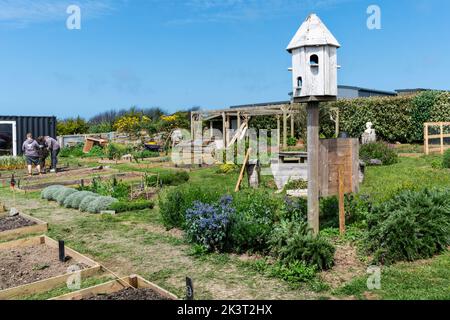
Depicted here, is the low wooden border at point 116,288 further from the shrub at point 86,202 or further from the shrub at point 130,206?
the shrub at point 86,202

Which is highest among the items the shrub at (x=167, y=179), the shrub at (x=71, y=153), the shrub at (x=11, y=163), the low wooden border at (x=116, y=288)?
the shrub at (x=71, y=153)

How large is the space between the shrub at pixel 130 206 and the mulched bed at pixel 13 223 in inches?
65.0

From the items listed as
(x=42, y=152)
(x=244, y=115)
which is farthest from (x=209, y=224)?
(x=244, y=115)

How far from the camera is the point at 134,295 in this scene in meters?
4.77

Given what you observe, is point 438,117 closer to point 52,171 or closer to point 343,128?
point 343,128

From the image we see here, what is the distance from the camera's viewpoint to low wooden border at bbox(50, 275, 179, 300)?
4.68m

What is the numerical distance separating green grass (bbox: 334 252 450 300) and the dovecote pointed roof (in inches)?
122

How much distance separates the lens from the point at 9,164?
19859 millimetres

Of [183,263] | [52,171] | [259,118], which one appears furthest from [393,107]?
[183,263]

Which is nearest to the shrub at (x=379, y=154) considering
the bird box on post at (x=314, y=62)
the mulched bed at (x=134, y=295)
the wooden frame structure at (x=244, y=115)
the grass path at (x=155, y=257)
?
the wooden frame structure at (x=244, y=115)

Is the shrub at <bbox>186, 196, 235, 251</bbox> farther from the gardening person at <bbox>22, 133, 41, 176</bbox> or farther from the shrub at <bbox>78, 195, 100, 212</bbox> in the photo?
the gardening person at <bbox>22, 133, 41, 176</bbox>

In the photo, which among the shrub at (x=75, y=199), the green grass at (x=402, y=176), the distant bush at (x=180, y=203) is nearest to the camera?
the distant bush at (x=180, y=203)

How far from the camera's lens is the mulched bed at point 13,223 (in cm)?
841

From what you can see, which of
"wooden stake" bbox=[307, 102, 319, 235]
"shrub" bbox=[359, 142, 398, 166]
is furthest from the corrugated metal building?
"wooden stake" bbox=[307, 102, 319, 235]
